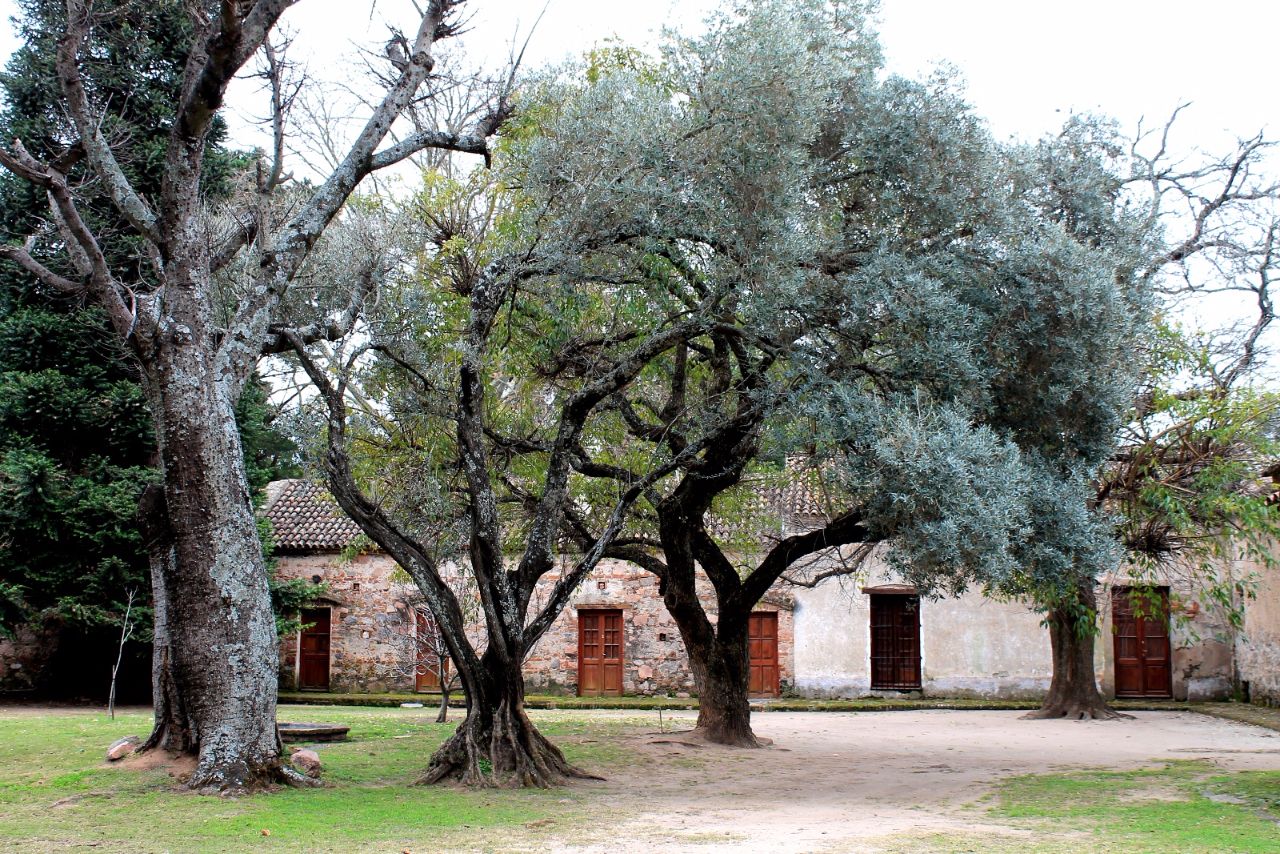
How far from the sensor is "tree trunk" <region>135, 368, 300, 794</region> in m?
9.28

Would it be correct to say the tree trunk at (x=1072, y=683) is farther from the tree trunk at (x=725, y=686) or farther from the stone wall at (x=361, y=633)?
the stone wall at (x=361, y=633)

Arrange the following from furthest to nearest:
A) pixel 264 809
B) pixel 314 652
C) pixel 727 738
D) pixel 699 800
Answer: pixel 314 652 → pixel 727 738 → pixel 699 800 → pixel 264 809

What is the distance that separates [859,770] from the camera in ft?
40.3

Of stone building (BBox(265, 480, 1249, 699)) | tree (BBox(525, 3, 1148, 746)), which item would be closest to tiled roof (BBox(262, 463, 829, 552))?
stone building (BBox(265, 480, 1249, 699))

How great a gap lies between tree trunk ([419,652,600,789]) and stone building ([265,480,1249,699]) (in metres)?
13.2

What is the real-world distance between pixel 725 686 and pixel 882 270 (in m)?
6.24

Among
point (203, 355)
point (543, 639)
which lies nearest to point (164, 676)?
point (203, 355)

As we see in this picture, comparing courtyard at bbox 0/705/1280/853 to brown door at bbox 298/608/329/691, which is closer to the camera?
courtyard at bbox 0/705/1280/853

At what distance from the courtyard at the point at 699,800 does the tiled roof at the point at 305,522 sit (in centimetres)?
894

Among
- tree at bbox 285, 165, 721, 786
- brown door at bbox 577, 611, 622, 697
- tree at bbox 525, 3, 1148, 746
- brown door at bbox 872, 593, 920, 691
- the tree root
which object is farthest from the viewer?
brown door at bbox 577, 611, 622, 697

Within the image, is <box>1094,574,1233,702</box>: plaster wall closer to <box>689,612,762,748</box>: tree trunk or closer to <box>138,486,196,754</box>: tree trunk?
<box>689,612,762,748</box>: tree trunk

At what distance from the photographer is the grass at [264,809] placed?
731cm

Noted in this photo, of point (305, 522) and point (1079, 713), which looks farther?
point (305, 522)

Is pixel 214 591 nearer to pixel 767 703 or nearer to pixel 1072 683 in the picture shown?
pixel 767 703
